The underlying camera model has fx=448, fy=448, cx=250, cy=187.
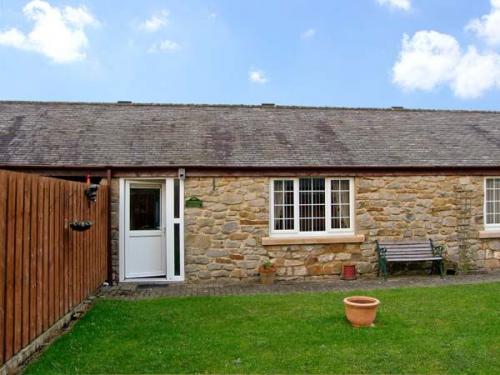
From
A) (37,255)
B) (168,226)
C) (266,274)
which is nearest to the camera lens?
(37,255)

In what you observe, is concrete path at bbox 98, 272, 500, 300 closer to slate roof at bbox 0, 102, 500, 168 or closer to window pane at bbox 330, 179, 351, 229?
window pane at bbox 330, 179, 351, 229

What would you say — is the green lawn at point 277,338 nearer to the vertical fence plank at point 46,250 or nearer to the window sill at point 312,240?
the vertical fence plank at point 46,250

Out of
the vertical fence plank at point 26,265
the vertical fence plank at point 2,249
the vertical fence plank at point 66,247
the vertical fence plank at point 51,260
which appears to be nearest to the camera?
the vertical fence plank at point 2,249

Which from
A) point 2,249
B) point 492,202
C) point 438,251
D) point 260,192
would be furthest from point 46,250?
point 492,202

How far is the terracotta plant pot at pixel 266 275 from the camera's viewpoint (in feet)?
33.9

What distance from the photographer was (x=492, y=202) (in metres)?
11.8

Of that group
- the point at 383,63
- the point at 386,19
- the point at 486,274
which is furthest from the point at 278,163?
the point at 383,63

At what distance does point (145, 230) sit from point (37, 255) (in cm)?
542

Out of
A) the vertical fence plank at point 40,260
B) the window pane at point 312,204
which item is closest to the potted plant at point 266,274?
the window pane at point 312,204

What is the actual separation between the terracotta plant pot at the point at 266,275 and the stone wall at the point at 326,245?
0.22m

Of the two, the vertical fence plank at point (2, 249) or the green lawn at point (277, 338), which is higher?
the vertical fence plank at point (2, 249)

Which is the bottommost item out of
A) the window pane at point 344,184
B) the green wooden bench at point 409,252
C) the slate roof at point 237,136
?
the green wooden bench at point 409,252

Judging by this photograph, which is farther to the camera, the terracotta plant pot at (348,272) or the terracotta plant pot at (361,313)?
the terracotta plant pot at (348,272)

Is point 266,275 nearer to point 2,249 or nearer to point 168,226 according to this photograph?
point 168,226
